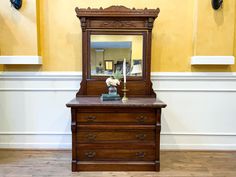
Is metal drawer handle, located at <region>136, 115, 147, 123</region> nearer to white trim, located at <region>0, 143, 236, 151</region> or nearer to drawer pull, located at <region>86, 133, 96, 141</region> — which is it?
drawer pull, located at <region>86, 133, 96, 141</region>

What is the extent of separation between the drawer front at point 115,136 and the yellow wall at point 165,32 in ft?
3.19

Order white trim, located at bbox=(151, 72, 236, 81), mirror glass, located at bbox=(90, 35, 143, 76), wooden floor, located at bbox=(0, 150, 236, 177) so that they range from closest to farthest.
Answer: wooden floor, located at bbox=(0, 150, 236, 177), mirror glass, located at bbox=(90, 35, 143, 76), white trim, located at bbox=(151, 72, 236, 81)

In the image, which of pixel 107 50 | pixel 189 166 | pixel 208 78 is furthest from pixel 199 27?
pixel 189 166

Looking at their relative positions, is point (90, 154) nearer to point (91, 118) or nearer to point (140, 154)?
point (91, 118)

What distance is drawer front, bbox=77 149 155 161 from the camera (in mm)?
2503

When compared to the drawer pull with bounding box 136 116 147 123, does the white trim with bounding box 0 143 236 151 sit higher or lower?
lower

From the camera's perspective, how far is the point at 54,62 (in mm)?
3078

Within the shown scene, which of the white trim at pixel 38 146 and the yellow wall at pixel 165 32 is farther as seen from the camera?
the white trim at pixel 38 146

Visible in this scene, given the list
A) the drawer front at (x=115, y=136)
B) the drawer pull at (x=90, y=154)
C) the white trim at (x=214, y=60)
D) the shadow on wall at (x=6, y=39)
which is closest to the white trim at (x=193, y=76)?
the white trim at (x=214, y=60)

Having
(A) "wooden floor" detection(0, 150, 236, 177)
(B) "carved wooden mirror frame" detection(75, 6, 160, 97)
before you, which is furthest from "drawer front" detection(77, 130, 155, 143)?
(B) "carved wooden mirror frame" detection(75, 6, 160, 97)

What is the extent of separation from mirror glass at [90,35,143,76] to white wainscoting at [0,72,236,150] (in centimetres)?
33

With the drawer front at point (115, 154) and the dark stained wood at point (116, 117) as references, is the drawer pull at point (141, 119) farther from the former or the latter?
the drawer front at point (115, 154)

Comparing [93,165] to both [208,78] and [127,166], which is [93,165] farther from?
[208,78]

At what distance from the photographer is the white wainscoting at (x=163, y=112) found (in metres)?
3.07
